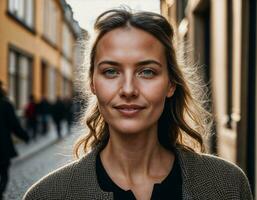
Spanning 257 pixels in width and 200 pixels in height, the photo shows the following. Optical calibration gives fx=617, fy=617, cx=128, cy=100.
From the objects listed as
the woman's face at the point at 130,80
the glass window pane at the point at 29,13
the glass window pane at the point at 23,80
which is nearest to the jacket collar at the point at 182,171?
the woman's face at the point at 130,80

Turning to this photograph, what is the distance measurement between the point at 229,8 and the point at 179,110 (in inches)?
223

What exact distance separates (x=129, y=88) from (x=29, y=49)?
21.3 meters

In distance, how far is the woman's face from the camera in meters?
2.04

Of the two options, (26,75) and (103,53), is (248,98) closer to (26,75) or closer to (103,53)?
(103,53)

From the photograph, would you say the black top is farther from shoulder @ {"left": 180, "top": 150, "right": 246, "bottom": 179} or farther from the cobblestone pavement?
Answer: the cobblestone pavement

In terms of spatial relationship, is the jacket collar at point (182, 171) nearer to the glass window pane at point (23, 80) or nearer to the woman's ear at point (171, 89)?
the woman's ear at point (171, 89)

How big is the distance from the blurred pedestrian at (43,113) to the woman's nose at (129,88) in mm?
19255

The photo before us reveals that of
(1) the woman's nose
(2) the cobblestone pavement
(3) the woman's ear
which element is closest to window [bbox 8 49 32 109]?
(2) the cobblestone pavement

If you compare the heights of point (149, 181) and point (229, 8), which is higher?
point (229, 8)

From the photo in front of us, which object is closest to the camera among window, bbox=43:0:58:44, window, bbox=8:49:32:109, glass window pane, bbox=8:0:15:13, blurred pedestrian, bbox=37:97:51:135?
glass window pane, bbox=8:0:15:13

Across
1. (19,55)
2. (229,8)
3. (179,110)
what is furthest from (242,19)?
(19,55)

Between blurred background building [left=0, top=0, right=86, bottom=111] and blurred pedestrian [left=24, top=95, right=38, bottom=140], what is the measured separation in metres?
0.86

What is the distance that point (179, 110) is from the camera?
7.98 feet

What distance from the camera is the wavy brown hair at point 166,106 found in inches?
84.0
